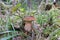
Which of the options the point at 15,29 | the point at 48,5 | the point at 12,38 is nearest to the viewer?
the point at 12,38

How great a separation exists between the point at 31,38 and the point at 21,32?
103 millimetres

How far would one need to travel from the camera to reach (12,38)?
129 cm

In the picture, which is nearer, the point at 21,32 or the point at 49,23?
the point at 21,32

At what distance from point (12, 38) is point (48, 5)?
1.10m

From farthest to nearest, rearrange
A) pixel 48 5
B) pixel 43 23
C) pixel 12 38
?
pixel 48 5
pixel 43 23
pixel 12 38

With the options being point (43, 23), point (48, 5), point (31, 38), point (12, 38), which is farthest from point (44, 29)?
point (48, 5)

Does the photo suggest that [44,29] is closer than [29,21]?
No

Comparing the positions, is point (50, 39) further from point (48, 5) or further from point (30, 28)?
point (48, 5)

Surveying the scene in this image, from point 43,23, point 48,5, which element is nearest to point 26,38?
point 43,23

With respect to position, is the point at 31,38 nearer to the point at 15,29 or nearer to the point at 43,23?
the point at 15,29

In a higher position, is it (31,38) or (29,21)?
(29,21)

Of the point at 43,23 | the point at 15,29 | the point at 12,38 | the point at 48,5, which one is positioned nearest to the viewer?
the point at 12,38

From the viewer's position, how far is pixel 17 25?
1424 millimetres

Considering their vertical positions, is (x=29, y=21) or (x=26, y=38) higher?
(x=29, y=21)
